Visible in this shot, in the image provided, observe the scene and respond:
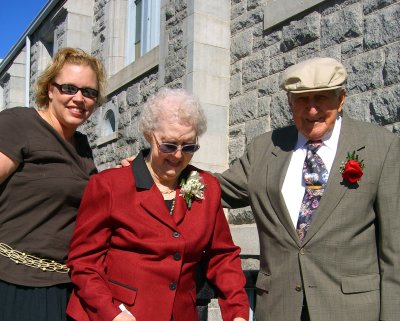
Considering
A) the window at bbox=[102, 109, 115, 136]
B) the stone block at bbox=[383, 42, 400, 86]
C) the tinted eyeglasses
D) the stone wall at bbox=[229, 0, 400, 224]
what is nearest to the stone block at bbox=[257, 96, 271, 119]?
the stone wall at bbox=[229, 0, 400, 224]

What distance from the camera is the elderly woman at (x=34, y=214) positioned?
8.37ft

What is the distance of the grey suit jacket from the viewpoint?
2580 millimetres

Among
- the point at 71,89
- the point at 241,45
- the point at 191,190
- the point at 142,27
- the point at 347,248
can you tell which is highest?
the point at 142,27

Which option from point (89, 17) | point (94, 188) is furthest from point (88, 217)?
point (89, 17)

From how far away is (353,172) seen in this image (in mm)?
2615

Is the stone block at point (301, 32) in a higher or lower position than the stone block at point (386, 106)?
higher

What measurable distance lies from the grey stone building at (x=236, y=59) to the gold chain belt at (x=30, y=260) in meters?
2.77

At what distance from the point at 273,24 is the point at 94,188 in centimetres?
384

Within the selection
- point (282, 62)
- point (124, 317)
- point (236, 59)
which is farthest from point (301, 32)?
point (124, 317)

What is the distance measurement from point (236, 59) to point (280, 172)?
3973 millimetres

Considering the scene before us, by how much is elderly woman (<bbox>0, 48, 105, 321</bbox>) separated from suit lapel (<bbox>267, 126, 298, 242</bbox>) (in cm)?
88

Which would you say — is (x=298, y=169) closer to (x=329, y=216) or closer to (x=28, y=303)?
(x=329, y=216)

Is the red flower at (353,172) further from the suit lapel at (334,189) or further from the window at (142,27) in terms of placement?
the window at (142,27)

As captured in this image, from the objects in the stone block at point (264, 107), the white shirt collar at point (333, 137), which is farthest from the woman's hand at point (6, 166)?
the stone block at point (264, 107)
